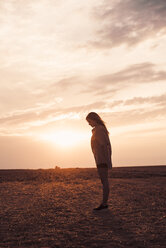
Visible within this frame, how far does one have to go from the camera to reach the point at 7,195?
36.7 feet

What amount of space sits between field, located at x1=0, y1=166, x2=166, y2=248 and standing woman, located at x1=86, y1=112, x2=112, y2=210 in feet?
2.05

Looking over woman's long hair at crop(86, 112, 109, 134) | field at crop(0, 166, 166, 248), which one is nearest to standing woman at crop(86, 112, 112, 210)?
woman's long hair at crop(86, 112, 109, 134)

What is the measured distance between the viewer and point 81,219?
23.7ft

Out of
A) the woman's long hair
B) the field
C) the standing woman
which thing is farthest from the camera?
the woman's long hair

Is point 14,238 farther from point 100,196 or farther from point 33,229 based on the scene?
point 100,196

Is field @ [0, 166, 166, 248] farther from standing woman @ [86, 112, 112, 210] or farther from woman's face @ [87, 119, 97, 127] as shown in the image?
woman's face @ [87, 119, 97, 127]

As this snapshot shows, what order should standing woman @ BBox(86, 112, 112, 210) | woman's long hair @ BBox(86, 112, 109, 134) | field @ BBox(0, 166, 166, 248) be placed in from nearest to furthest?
field @ BBox(0, 166, 166, 248), standing woman @ BBox(86, 112, 112, 210), woman's long hair @ BBox(86, 112, 109, 134)

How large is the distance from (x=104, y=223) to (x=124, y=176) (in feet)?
35.2

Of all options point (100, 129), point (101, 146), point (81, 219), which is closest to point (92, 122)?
point (100, 129)

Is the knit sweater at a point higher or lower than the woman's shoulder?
lower

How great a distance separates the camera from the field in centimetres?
566

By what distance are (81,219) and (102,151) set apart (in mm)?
1889

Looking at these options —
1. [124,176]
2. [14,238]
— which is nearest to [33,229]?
[14,238]

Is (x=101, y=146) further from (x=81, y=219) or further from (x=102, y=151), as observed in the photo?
(x=81, y=219)
